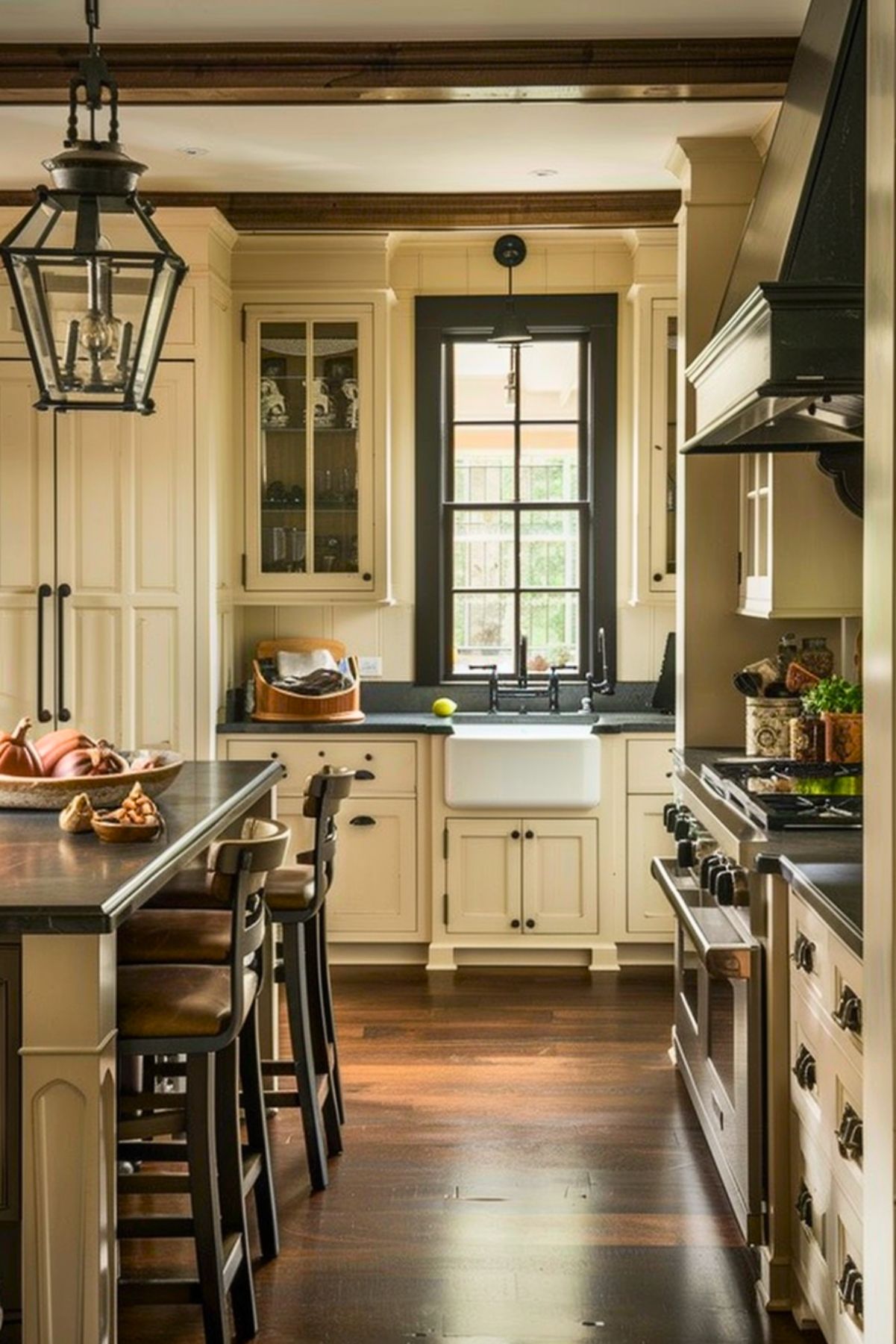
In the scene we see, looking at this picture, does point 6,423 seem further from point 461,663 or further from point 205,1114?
point 205,1114

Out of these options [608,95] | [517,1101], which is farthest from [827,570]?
[517,1101]

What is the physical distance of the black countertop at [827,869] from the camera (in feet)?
8.83

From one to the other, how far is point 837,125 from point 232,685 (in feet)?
12.9

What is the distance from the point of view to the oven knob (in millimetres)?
4285

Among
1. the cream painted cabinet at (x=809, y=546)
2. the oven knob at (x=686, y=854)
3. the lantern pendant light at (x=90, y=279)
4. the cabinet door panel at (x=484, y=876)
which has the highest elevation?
the lantern pendant light at (x=90, y=279)

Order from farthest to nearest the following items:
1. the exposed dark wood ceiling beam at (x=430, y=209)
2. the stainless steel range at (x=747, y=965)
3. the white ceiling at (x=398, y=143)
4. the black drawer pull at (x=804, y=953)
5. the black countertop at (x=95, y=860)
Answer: the exposed dark wood ceiling beam at (x=430, y=209) < the white ceiling at (x=398, y=143) < the stainless steel range at (x=747, y=965) < the black drawer pull at (x=804, y=953) < the black countertop at (x=95, y=860)

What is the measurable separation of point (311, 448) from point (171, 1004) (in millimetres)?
3851

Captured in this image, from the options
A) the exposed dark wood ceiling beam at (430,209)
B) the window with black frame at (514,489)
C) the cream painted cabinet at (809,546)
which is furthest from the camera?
the window with black frame at (514,489)

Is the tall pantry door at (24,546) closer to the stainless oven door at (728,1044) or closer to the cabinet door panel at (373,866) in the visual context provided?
the cabinet door panel at (373,866)

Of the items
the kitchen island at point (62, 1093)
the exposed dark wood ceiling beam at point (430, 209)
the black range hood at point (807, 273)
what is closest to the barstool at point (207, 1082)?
the kitchen island at point (62, 1093)

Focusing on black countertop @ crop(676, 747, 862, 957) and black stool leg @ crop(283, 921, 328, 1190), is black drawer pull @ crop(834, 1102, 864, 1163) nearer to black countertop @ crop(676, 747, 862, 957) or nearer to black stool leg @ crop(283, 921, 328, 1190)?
black countertop @ crop(676, 747, 862, 957)

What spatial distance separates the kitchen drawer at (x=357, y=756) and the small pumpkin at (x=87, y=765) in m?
2.62

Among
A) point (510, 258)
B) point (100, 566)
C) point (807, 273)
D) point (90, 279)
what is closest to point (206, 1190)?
point (90, 279)

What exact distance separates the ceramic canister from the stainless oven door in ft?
1.64
